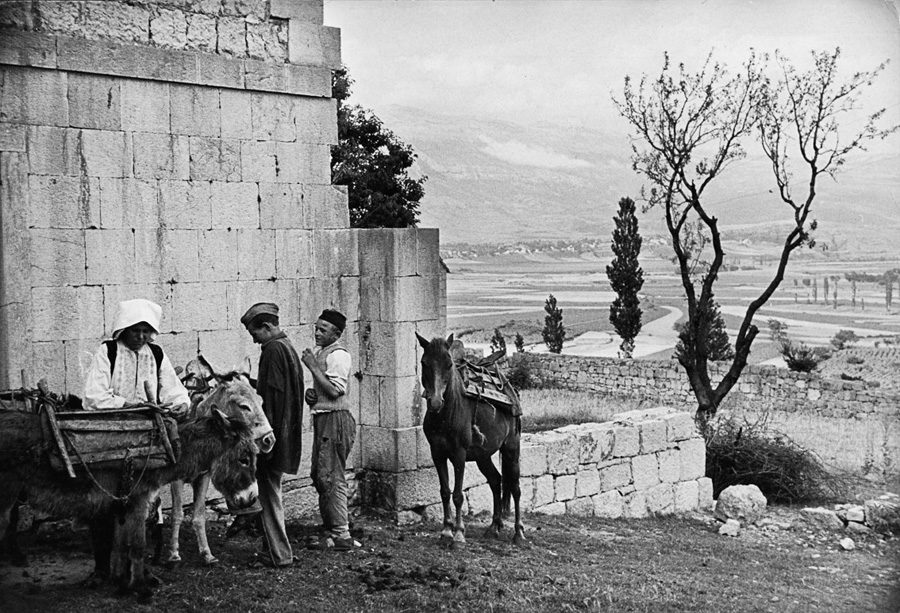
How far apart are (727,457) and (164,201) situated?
1110cm

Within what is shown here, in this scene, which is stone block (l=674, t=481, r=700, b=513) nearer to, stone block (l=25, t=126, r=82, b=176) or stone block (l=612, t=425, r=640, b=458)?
stone block (l=612, t=425, r=640, b=458)

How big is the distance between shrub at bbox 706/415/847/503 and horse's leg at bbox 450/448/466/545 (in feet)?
26.1

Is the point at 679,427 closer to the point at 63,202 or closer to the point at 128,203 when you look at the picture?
the point at 128,203

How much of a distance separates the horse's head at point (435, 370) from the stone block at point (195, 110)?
2.87 m

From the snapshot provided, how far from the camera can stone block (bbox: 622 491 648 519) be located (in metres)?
13.7

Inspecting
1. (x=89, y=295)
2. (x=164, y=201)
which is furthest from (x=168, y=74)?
(x=89, y=295)

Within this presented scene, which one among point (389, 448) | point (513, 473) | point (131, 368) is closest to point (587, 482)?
point (513, 473)

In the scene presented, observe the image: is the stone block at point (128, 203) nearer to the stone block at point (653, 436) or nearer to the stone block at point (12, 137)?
the stone block at point (12, 137)

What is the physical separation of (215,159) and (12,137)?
1.87 metres

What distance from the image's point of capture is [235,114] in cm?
941

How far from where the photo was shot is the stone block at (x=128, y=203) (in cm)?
852

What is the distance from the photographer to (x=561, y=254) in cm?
12175

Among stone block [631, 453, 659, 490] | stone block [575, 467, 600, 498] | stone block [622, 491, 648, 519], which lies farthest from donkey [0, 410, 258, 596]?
stone block [631, 453, 659, 490]

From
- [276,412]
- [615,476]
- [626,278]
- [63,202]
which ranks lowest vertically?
[615,476]
